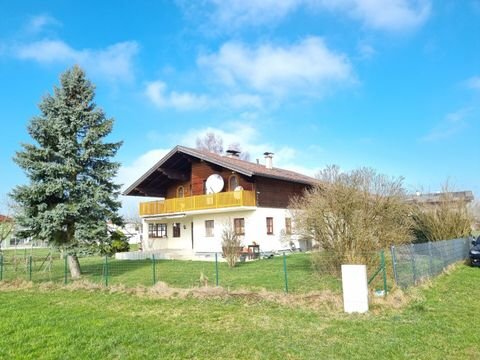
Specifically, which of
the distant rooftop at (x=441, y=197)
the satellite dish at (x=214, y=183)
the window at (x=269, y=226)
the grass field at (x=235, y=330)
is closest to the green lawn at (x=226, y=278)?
the grass field at (x=235, y=330)

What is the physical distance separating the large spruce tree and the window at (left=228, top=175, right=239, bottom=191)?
8.68 m

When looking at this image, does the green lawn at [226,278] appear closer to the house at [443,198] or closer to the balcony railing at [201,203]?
the balcony railing at [201,203]

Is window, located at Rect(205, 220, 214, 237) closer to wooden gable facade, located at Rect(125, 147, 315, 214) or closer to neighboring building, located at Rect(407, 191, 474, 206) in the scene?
wooden gable facade, located at Rect(125, 147, 315, 214)

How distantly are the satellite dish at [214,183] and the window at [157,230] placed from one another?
6.83 meters

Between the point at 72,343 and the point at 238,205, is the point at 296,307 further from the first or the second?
the point at 238,205

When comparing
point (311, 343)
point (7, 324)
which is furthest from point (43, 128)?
point (311, 343)

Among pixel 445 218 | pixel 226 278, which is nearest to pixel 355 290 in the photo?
pixel 226 278

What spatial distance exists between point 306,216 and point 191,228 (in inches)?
666

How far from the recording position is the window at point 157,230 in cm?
2997

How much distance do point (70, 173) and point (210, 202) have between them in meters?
9.40

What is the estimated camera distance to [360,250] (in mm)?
11367

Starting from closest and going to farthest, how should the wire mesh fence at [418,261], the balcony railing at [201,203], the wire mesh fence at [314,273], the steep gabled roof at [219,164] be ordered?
the wire mesh fence at [418,261], the wire mesh fence at [314,273], the steep gabled roof at [219,164], the balcony railing at [201,203]

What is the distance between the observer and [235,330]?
7.15 meters

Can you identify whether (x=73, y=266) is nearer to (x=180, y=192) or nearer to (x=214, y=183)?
(x=214, y=183)
